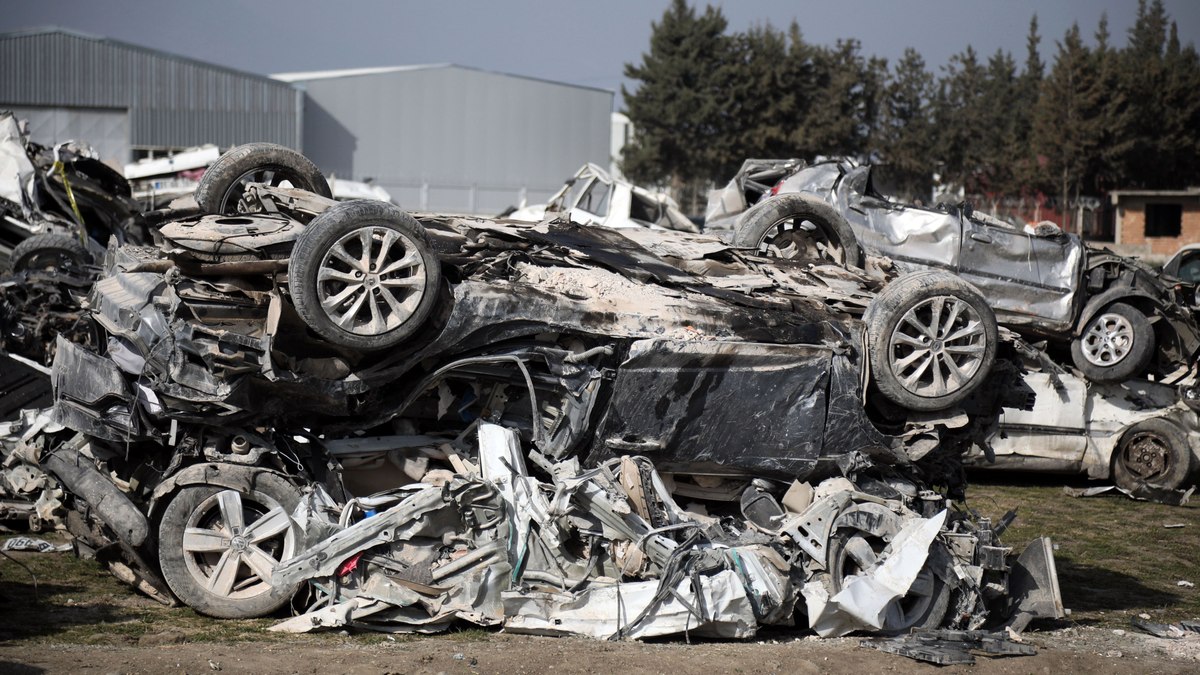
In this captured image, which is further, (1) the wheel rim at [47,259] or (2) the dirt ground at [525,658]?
(1) the wheel rim at [47,259]

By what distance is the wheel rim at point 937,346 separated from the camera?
23.8 ft

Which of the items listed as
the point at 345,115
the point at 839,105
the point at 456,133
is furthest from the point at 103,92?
the point at 839,105

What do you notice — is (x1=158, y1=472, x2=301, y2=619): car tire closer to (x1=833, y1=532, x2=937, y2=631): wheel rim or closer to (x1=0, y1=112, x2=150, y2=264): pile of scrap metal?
(x1=833, y1=532, x2=937, y2=631): wheel rim

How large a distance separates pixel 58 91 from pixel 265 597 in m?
40.4

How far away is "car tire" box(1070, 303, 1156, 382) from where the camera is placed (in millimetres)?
12008

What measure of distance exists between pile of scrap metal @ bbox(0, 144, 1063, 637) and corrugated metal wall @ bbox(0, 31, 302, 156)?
123 ft

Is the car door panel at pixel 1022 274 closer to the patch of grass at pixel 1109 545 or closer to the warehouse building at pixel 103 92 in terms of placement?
the patch of grass at pixel 1109 545

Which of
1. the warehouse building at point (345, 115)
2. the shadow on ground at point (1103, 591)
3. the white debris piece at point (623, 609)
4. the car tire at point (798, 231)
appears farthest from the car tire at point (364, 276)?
the warehouse building at point (345, 115)

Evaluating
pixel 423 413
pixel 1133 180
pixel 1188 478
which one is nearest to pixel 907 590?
pixel 423 413

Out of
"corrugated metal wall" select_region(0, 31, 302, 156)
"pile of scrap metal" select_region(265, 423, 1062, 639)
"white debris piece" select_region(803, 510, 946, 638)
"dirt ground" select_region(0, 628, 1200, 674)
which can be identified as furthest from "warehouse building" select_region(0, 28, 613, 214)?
"white debris piece" select_region(803, 510, 946, 638)

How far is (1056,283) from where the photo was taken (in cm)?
1223

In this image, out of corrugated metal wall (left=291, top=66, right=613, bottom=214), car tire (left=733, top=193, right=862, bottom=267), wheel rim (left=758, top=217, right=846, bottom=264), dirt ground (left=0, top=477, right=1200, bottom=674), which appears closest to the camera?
dirt ground (left=0, top=477, right=1200, bottom=674)

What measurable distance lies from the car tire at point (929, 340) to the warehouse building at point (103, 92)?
3808 cm

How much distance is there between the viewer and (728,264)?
8.14 metres
